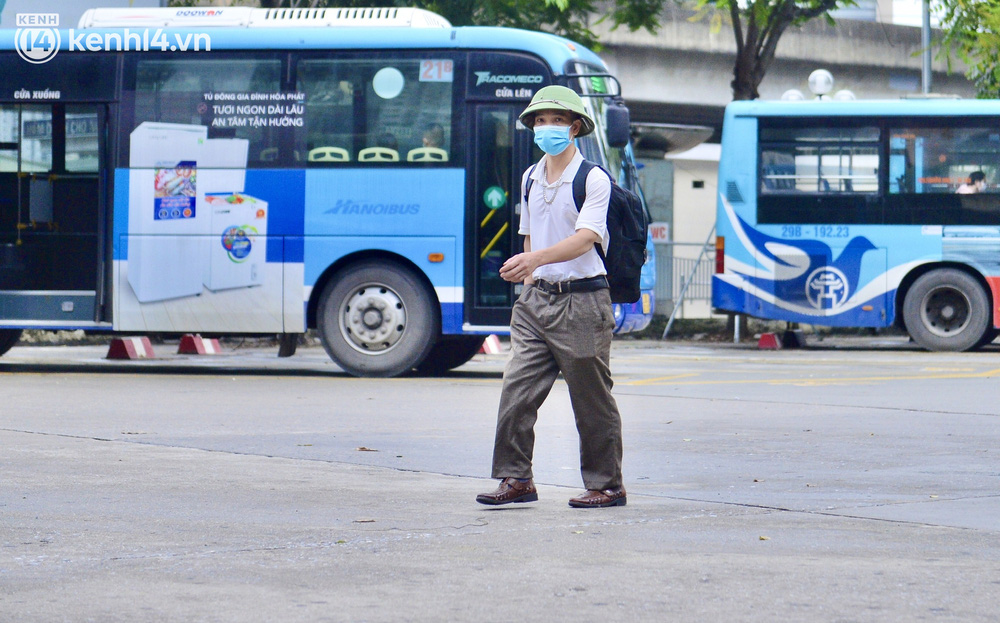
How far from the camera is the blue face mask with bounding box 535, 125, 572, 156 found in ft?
20.8

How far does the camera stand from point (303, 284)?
14266 mm

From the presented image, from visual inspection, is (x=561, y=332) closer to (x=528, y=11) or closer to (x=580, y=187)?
(x=580, y=187)

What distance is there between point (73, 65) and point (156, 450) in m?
7.37

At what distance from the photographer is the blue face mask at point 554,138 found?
633 cm

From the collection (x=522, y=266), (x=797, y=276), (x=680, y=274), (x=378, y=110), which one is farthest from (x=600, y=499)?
(x=680, y=274)

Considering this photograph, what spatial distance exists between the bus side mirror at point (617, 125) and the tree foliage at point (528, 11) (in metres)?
5.86

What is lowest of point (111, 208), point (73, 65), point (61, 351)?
point (61, 351)

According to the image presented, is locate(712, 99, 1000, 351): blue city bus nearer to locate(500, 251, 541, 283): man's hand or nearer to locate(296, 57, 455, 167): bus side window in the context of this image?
locate(296, 57, 455, 167): bus side window

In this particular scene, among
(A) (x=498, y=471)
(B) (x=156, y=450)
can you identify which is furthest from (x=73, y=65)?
(A) (x=498, y=471)

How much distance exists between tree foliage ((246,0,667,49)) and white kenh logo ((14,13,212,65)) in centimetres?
→ 587

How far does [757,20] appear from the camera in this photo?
869 inches

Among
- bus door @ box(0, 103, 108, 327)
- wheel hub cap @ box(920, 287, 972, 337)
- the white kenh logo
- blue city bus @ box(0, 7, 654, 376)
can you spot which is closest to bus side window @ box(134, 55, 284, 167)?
blue city bus @ box(0, 7, 654, 376)

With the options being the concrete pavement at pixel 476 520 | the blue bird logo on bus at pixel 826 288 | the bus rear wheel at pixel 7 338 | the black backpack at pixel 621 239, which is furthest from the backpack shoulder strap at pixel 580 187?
the blue bird logo on bus at pixel 826 288

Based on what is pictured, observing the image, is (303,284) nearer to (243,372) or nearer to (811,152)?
(243,372)
